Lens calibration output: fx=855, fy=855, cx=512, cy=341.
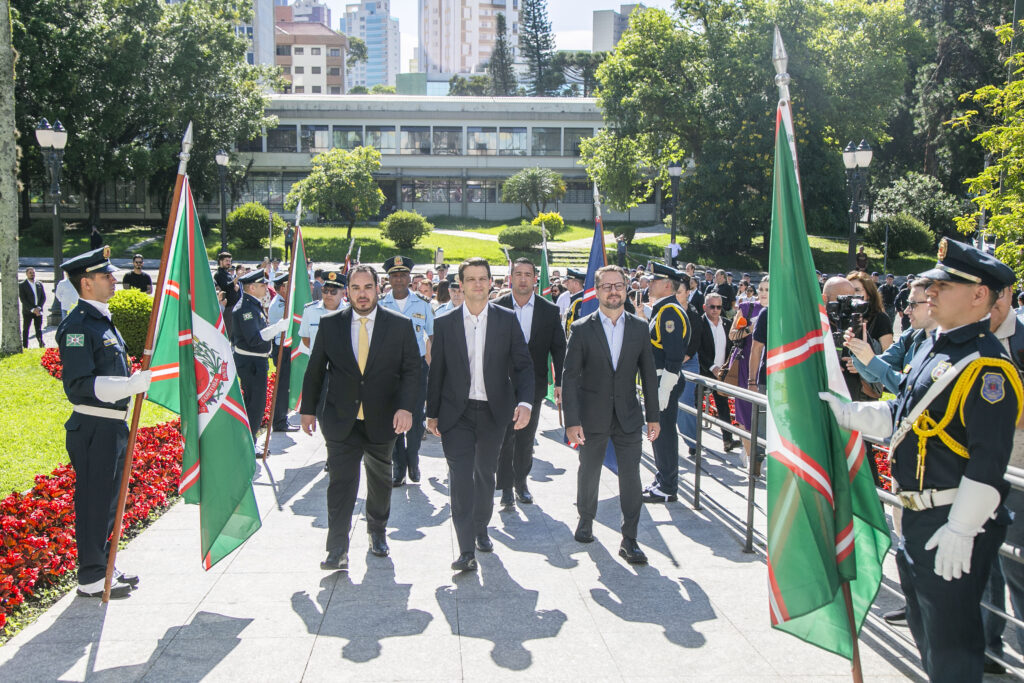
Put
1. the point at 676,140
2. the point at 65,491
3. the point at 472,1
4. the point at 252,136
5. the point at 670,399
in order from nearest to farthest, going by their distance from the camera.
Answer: the point at 65,491
the point at 670,399
the point at 676,140
the point at 252,136
the point at 472,1

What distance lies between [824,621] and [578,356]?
303 centimetres

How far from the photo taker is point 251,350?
947 centimetres

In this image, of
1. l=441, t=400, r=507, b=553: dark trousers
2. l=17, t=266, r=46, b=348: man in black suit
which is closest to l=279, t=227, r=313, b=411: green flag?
l=441, t=400, r=507, b=553: dark trousers

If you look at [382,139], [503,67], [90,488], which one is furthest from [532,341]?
[503,67]

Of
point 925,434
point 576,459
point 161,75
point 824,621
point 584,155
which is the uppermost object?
point 161,75

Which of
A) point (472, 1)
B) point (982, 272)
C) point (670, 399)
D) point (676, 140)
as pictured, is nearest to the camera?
point (982, 272)

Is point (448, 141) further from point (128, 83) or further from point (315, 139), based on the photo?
point (128, 83)

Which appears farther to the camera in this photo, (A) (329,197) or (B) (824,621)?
(A) (329,197)

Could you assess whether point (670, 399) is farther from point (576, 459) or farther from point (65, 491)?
point (65, 491)

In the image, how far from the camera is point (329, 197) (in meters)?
45.4

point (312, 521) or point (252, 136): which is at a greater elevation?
point (252, 136)

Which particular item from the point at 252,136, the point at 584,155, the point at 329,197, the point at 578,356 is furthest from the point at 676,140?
the point at 578,356

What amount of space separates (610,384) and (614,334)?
→ 0.39 metres

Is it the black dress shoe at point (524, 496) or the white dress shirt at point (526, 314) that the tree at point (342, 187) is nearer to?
the white dress shirt at point (526, 314)
